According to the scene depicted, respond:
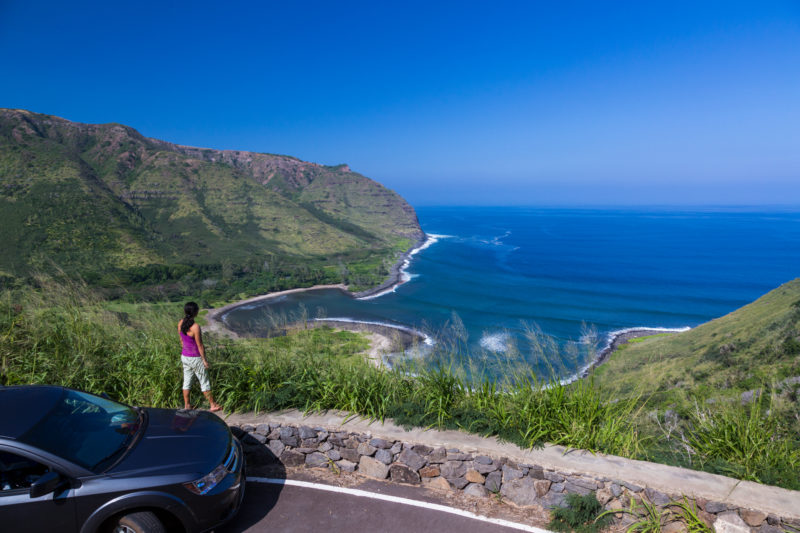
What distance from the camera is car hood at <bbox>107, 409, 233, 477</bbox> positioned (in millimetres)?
3643

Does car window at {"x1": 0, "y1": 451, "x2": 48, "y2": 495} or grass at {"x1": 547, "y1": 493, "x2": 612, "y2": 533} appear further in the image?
grass at {"x1": 547, "y1": 493, "x2": 612, "y2": 533}

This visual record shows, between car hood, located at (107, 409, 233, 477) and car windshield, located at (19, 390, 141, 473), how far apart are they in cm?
15

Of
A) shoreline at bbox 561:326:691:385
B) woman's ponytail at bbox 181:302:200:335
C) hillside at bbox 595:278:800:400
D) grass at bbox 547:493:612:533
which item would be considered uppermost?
woman's ponytail at bbox 181:302:200:335

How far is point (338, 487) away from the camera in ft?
16.0

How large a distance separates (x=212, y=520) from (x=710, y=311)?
81987mm

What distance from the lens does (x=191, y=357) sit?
5.75m

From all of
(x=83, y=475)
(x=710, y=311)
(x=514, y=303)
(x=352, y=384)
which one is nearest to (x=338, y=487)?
(x=352, y=384)

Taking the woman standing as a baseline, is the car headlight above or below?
below

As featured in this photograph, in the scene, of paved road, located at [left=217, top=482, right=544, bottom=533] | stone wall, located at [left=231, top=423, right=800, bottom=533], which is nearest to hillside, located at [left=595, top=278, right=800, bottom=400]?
stone wall, located at [left=231, top=423, right=800, bottom=533]

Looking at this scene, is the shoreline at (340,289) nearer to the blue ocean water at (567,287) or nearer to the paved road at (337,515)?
the blue ocean water at (567,287)

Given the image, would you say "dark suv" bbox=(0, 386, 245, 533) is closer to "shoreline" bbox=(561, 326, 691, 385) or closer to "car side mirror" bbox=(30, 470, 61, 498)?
"car side mirror" bbox=(30, 470, 61, 498)

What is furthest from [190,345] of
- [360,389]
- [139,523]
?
[139,523]

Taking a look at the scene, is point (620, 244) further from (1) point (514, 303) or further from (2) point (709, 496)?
(2) point (709, 496)

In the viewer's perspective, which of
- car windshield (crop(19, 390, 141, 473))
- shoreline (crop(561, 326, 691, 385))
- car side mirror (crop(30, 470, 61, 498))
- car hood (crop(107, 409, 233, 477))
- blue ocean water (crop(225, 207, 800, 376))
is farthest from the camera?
blue ocean water (crop(225, 207, 800, 376))
